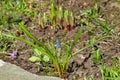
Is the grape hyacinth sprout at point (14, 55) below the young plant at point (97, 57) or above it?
below

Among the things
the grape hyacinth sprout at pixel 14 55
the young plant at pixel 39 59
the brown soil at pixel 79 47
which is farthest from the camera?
the grape hyacinth sprout at pixel 14 55

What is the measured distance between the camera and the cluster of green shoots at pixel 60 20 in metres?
3.62

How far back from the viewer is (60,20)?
11.9 ft

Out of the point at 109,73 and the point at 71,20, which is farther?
the point at 71,20

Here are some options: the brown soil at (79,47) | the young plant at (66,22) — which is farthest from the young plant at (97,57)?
the young plant at (66,22)

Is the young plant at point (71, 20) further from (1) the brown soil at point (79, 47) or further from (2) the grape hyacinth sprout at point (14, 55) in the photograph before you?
(2) the grape hyacinth sprout at point (14, 55)

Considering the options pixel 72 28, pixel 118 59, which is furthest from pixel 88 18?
pixel 118 59

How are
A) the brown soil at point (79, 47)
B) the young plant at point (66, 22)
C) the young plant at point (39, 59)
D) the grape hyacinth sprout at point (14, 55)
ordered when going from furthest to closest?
the young plant at point (66, 22) → the grape hyacinth sprout at point (14, 55) → the young plant at point (39, 59) → the brown soil at point (79, 47)

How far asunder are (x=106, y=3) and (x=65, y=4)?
1.47 feet

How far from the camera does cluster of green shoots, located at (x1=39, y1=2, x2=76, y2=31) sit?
362 cm

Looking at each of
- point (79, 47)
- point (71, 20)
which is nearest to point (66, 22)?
point (71, 20)

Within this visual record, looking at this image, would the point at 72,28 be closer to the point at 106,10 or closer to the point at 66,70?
the point at 106,10

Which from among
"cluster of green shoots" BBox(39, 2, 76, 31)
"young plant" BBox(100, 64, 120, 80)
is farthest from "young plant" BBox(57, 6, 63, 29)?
"young plant" BBox(100, 64, 120, 80)

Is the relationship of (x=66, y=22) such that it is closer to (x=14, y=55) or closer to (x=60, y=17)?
(x=60, y=17)
